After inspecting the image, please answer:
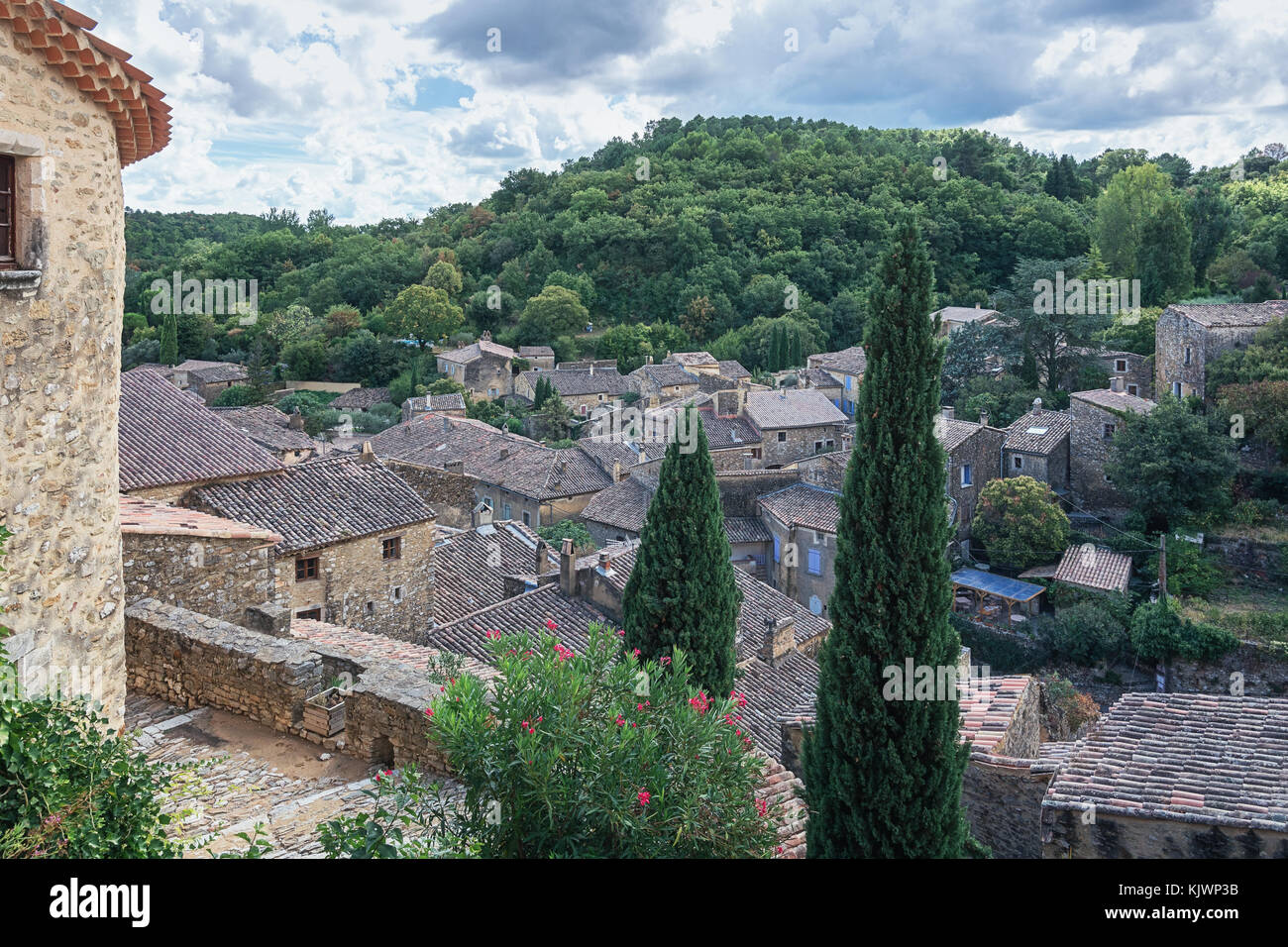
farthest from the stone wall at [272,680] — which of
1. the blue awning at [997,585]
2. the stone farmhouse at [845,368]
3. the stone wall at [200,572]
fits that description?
the stone farmhouse at [845,368]

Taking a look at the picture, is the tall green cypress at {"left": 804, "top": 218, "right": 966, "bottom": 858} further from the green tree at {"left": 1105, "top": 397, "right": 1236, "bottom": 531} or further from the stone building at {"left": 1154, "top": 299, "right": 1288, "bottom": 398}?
the stone building at {"left": 1154, "top": 299, "right": 1288, "bottom": 398}

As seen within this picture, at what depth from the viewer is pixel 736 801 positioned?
17.8 feet

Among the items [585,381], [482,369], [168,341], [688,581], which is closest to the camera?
[688,581]

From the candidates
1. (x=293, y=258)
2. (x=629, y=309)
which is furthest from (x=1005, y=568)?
(x=293, y=258)

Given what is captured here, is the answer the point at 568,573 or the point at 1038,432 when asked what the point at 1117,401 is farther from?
the point at 568,573

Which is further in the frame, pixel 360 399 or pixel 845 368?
pixel 360 399

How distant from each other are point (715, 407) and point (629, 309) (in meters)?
39.8

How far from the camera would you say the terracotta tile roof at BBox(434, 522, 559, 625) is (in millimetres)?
19328

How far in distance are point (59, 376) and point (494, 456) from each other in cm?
3507

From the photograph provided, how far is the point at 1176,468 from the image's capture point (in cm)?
2905

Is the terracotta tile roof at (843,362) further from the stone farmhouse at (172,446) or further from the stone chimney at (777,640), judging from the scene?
the stone farmhouse at (172,446)

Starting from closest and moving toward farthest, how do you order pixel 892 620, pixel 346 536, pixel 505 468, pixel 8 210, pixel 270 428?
1. pixel 8 210
2. pixel 892 620
3. pixel 346 536
4. pixel 505 468
5. pixel 270 428

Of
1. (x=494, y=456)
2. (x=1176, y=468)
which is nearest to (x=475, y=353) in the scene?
(x=494, y=456)

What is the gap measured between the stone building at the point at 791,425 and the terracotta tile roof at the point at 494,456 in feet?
24.2
